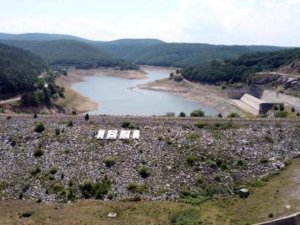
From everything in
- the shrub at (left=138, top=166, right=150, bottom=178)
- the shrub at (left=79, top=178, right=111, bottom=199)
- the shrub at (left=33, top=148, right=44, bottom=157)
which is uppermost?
the shrub at (left=33, top=148, right=44, bottom=157)

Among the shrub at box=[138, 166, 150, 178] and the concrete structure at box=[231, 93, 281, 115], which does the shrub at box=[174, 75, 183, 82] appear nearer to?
the concrete structure at box=[231, 93, 281, 115]

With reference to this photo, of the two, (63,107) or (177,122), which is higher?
(177,122)

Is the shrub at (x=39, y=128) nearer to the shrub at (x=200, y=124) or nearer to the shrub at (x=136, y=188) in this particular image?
the shrub at (x=136, y=188)

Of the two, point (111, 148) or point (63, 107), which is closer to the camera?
point (111, 148)

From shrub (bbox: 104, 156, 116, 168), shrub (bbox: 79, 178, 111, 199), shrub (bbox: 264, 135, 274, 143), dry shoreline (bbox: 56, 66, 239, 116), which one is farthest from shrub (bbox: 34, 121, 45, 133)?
dry shoreline (bbox: 56, 66, 239, 116)

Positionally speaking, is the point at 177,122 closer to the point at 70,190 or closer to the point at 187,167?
the point at 187,167

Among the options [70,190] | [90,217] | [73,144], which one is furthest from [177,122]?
[90,217]
